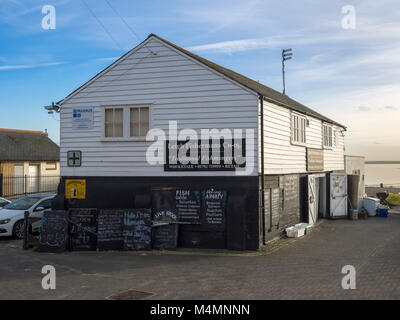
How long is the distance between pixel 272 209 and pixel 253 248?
213 centimetres

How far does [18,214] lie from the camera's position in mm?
15031

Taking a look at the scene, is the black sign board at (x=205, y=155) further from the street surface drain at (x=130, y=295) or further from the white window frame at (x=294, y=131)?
the street surface drain at (x=130, y=295)

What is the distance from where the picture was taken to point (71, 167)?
14.1 meters

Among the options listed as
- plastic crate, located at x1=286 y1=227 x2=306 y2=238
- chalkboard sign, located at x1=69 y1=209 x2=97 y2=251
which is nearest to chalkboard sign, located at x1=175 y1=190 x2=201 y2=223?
chalkboard sign, located at x1=69 y1=209 x2=97 y2=251

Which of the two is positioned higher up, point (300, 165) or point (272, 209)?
point (300, 165)

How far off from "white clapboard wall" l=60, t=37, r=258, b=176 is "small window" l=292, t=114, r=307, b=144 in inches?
160

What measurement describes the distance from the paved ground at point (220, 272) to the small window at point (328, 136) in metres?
7.32

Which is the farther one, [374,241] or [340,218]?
[340,218]

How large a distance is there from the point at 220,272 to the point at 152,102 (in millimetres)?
6372

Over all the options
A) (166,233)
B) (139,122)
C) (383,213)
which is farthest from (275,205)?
(383,213)

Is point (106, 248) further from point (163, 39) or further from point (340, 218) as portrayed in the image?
point (340, 218)

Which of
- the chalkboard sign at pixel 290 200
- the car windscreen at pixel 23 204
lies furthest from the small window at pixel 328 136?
the car windscreen at pixel 23 204
